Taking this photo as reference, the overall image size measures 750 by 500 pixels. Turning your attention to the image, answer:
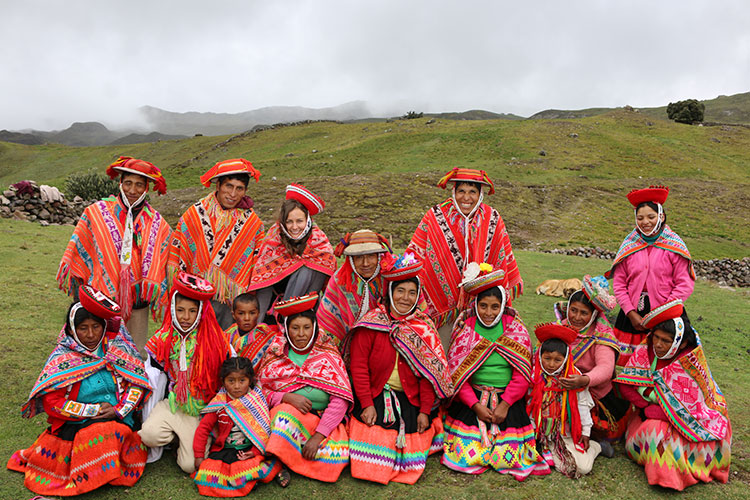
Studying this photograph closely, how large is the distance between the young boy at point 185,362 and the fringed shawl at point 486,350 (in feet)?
6.27

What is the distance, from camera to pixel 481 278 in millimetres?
4000

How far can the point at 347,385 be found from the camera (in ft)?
12.6

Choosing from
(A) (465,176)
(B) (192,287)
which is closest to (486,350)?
(A) (465,176)

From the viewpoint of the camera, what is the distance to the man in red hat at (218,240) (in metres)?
4.70

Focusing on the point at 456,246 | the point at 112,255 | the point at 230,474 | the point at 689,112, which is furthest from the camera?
the point at 689,112

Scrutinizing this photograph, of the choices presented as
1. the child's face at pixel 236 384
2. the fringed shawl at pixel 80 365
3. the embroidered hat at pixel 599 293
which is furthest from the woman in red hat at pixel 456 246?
the fringed shawl at pixel 80 365

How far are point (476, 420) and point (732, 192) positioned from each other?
27.9m

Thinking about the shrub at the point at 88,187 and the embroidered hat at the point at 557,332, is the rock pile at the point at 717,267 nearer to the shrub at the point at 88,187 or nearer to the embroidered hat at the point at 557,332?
the embroidered hat at the point at 557,332

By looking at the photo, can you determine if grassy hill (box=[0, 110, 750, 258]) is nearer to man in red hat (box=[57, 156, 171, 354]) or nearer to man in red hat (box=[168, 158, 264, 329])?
man in red hat (box=[168, 158, 264, 329])

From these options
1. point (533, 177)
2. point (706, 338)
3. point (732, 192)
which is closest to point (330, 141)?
point (533, 177)

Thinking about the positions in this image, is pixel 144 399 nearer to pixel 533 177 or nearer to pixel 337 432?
pixel 337 432

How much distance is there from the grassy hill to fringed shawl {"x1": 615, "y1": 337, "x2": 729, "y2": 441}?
34.0ft

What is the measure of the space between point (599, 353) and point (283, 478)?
278cm

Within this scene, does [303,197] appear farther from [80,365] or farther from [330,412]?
[80,365]
